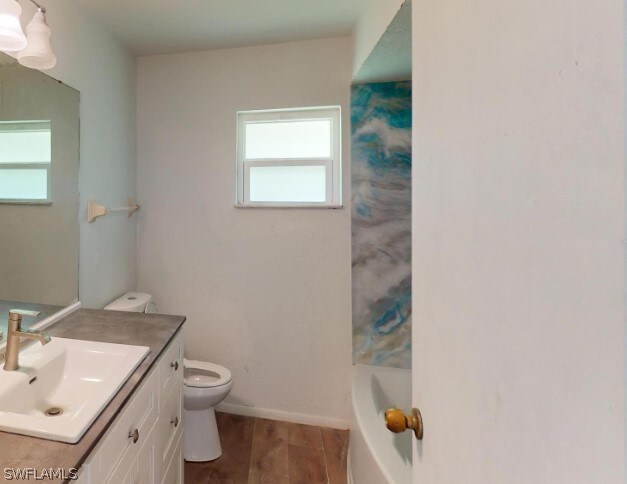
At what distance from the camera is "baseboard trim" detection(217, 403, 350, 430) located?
2.00 metres

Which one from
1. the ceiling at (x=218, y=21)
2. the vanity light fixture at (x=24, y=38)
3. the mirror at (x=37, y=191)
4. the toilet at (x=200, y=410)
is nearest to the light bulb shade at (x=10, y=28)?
the vanity light fixture at (x=24, y=38)

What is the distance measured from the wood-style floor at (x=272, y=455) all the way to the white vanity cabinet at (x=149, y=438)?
1.03ft

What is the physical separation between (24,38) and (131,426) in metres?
1.39

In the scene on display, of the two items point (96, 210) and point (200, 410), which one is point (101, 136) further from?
point (200, 410)

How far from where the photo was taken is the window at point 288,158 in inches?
78.9

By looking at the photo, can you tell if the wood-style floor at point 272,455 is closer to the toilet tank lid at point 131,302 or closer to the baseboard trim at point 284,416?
the baseboard trim at point 284,416

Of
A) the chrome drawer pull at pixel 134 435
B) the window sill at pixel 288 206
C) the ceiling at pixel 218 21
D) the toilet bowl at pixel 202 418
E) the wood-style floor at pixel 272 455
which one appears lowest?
the wood-style floor at pixel 272 455

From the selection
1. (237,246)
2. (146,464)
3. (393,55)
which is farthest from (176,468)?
(393,55)

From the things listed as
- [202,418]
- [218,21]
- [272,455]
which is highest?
[218,21]

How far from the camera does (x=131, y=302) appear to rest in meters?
1.82

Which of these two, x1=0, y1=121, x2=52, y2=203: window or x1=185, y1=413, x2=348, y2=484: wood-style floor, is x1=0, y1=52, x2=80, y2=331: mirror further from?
x1=185, y1=413, x2=348, y2=484: wood-style floor
